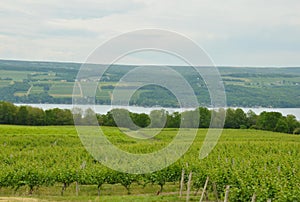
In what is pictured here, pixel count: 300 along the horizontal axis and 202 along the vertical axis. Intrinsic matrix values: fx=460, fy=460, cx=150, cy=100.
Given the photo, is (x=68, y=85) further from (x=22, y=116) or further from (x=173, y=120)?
(x=173, y=120)

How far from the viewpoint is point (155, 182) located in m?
20.5

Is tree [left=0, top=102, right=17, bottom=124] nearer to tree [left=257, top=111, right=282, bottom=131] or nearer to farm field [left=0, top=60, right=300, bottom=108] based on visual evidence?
farm field [left=0, top=60, right=300, bottom=108]

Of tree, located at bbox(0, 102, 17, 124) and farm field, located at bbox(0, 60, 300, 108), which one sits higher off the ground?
farm field, located at bbox(0, 60, 300, 108)

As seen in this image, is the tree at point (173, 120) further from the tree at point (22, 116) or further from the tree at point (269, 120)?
the tree at point (22, 116)

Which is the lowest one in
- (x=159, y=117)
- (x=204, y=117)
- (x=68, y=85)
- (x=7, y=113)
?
(x=7, y=113)

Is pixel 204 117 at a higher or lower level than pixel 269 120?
higher

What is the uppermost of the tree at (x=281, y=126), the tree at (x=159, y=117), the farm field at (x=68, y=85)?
the farm field at (x=68, y=85)

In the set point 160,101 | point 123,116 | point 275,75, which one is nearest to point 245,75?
point 275,75

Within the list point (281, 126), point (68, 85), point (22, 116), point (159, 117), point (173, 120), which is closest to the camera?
point (159, 117)

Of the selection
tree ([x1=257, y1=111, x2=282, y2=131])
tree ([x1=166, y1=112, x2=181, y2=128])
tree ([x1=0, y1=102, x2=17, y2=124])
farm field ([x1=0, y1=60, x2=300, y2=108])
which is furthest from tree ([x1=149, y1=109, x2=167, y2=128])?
farm field ([x1=0, y1=60, x2=300, y2=108])

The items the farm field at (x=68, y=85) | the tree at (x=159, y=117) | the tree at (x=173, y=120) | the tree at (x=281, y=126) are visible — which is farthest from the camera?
the farm field at (x=68, y=85)

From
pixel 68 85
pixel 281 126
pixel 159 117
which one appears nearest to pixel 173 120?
pixel 159 117

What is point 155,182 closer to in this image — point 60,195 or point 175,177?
point 175,177

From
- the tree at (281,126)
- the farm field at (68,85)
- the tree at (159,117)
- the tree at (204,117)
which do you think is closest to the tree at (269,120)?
the tree at (281,126)
